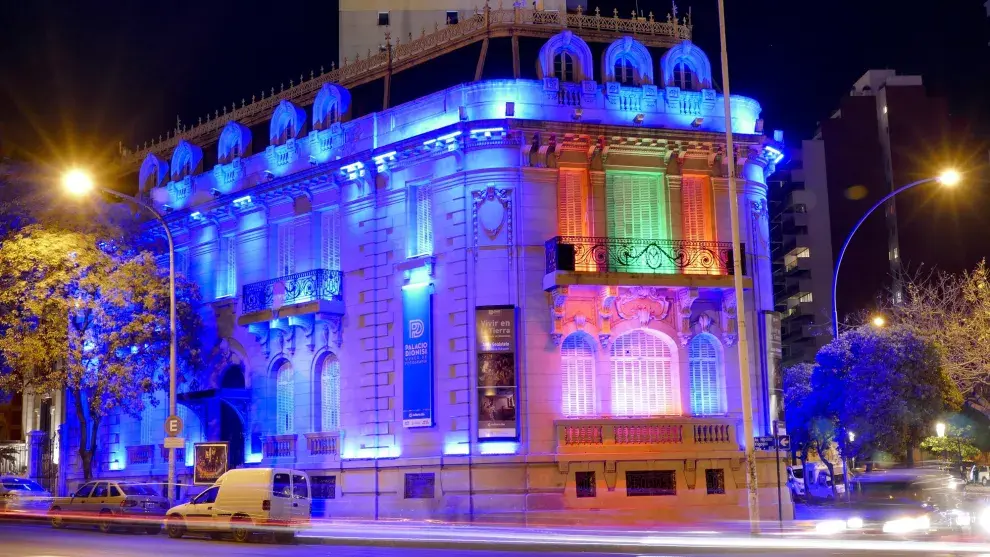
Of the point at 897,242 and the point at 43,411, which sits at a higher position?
the point at 897,242

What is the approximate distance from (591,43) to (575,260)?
7.89 meters

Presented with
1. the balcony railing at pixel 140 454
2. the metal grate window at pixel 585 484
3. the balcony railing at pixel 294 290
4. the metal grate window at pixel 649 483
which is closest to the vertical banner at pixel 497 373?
the metal grate window at pixel 585 484

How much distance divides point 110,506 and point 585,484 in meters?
14.2

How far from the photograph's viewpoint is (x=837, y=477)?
5578 cm

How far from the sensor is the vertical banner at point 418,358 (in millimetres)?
32750

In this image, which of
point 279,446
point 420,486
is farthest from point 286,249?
point 420,486

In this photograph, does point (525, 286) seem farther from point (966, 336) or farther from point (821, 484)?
point (821, 484)

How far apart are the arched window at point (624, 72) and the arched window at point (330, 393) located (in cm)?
1317

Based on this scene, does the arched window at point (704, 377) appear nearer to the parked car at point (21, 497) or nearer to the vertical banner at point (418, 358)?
the vertical banner at point (418, 358)

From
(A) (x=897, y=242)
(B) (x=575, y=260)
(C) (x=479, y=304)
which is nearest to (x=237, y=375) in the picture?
(C) (x=479, y=304)

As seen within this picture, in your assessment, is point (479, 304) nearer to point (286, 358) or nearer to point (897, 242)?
point (286, 358)

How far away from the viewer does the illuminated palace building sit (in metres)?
31.7

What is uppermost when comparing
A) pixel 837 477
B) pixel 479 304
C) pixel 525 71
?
pixel 525 71

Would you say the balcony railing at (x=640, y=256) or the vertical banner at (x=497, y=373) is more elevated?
the balcony railing at (x=640, y=256)
